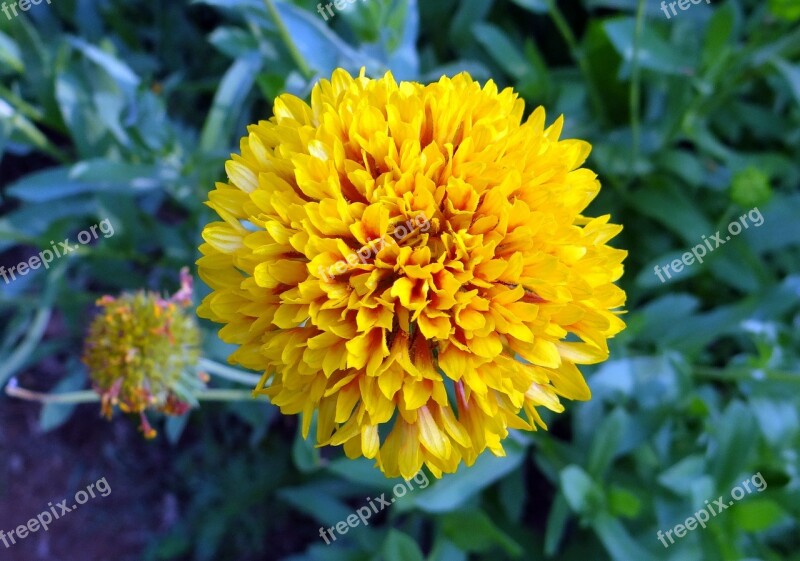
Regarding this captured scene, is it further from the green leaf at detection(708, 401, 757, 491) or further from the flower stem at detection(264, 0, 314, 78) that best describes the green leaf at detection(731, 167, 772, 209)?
the flower stem at detection(264, 0, 314, 78)

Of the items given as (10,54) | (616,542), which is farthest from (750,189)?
(10,54)

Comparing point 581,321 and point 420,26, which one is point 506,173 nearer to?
point 581,321

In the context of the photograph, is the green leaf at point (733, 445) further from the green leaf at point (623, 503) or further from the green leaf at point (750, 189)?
the green leaf at point (750, 189)

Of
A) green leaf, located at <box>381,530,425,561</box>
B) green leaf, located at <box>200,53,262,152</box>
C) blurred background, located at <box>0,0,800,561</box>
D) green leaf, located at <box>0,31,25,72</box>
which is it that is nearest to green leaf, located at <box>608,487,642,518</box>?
blurred background, located at <box>0,0,800,561</box>

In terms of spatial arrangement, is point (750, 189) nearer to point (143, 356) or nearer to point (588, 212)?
point (588, 212)


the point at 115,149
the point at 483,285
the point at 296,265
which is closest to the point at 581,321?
the point at 483,285

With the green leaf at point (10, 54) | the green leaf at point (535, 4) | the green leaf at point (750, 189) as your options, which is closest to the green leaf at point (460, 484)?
the green leaf at point (750, 189)
